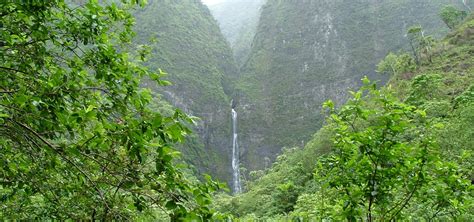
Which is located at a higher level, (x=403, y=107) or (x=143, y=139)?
(x=403, y=107)

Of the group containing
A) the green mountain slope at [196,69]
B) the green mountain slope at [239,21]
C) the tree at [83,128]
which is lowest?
the tree at [83,128]

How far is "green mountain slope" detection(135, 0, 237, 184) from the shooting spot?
6588 centimetres

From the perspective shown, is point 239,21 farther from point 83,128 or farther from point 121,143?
point 121,143

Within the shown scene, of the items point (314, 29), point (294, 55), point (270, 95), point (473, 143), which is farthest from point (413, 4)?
point (473, 143)

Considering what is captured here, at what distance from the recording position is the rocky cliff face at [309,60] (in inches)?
2800

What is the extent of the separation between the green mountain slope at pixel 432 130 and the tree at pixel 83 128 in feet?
6.55

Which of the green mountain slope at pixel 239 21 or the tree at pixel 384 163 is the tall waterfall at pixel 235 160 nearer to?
the green mountain slope at pixel 239 21

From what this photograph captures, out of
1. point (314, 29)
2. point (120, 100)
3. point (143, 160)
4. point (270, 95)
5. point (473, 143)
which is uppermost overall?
point (314, 29)

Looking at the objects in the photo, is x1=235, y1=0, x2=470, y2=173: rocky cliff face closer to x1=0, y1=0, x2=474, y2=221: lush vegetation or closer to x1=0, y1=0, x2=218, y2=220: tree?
x1=0, y1=0, x2=474, y2=221: lush vegetation

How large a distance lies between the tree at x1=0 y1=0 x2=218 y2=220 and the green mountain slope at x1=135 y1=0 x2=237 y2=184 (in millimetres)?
56366

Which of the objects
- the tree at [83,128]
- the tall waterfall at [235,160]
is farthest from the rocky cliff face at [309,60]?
the tree at [83,128]

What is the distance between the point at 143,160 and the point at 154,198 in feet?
1.21

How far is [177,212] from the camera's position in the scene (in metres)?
2.47

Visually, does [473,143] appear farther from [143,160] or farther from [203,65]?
[203,65]
